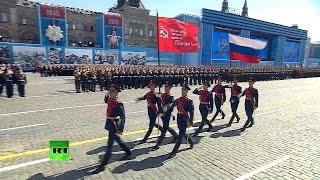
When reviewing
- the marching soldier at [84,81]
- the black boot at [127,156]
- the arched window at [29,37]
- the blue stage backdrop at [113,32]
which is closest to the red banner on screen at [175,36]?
the marching soldier at [84,81]

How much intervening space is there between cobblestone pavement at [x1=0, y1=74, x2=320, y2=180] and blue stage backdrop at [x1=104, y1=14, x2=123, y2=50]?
4839cm

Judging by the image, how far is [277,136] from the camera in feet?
31.0

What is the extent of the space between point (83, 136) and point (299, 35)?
266 ft

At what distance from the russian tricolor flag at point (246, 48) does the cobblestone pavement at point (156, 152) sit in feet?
29.7

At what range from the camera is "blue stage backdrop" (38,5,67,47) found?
165 ft

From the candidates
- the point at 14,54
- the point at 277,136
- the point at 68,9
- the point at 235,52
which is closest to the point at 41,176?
the point at 277,136

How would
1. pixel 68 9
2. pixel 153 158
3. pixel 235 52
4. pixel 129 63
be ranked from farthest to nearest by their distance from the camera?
pixel 68 9 → pixel 129 63 → pixel 235 52 → pixel 153 158

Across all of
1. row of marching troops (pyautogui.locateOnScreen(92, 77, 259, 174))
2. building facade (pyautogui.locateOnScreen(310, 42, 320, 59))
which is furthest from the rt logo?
building facade (pyautogui.locateOnScreen(310, 42, 320, 59))

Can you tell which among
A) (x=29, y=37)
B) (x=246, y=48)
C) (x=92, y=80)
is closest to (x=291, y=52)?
(x=246, y=48)

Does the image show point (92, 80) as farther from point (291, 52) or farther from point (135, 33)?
point (291, 52)

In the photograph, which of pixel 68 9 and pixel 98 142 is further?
pixel 68 9

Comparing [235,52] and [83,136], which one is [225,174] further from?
[235,52]

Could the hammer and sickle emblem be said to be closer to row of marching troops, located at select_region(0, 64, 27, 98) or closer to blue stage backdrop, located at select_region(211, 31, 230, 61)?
row of marching troops, located at select_region(0, 64, 27, 98)

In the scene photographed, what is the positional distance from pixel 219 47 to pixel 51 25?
31399 mm
